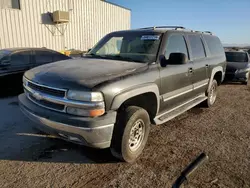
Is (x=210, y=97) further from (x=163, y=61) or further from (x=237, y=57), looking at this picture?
(x=237, y=57)

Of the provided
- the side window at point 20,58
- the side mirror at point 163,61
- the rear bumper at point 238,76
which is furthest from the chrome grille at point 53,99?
the rear bumper at point 238,76

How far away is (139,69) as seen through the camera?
296 centimetres

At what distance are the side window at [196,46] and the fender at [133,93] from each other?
1736 millimetres

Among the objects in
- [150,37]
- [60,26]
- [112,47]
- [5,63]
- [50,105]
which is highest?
[60,26]

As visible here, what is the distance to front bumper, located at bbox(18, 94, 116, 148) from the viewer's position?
2336 mm

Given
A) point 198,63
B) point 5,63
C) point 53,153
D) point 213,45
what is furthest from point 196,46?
point 5,63

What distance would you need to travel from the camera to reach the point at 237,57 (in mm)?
9945

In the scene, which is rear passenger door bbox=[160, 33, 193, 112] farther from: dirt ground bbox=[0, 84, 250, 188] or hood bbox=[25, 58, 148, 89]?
dirt ground bbox=[0, 84, 250, 188]

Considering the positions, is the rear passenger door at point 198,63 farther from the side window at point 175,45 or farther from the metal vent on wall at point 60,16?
the metal vent on wall at point 60,16

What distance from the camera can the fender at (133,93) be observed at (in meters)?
2.47

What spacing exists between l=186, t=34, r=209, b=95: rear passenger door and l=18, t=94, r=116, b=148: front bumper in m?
2.52

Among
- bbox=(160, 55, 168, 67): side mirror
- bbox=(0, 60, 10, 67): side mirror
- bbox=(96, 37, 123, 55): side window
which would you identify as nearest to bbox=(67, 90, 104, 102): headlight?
bbox=(160, 55, 168, 67): side mirror

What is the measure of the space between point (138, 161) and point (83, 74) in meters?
1.52

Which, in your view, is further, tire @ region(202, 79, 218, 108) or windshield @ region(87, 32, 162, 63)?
tire @ region(202, 79, 218, 108)
